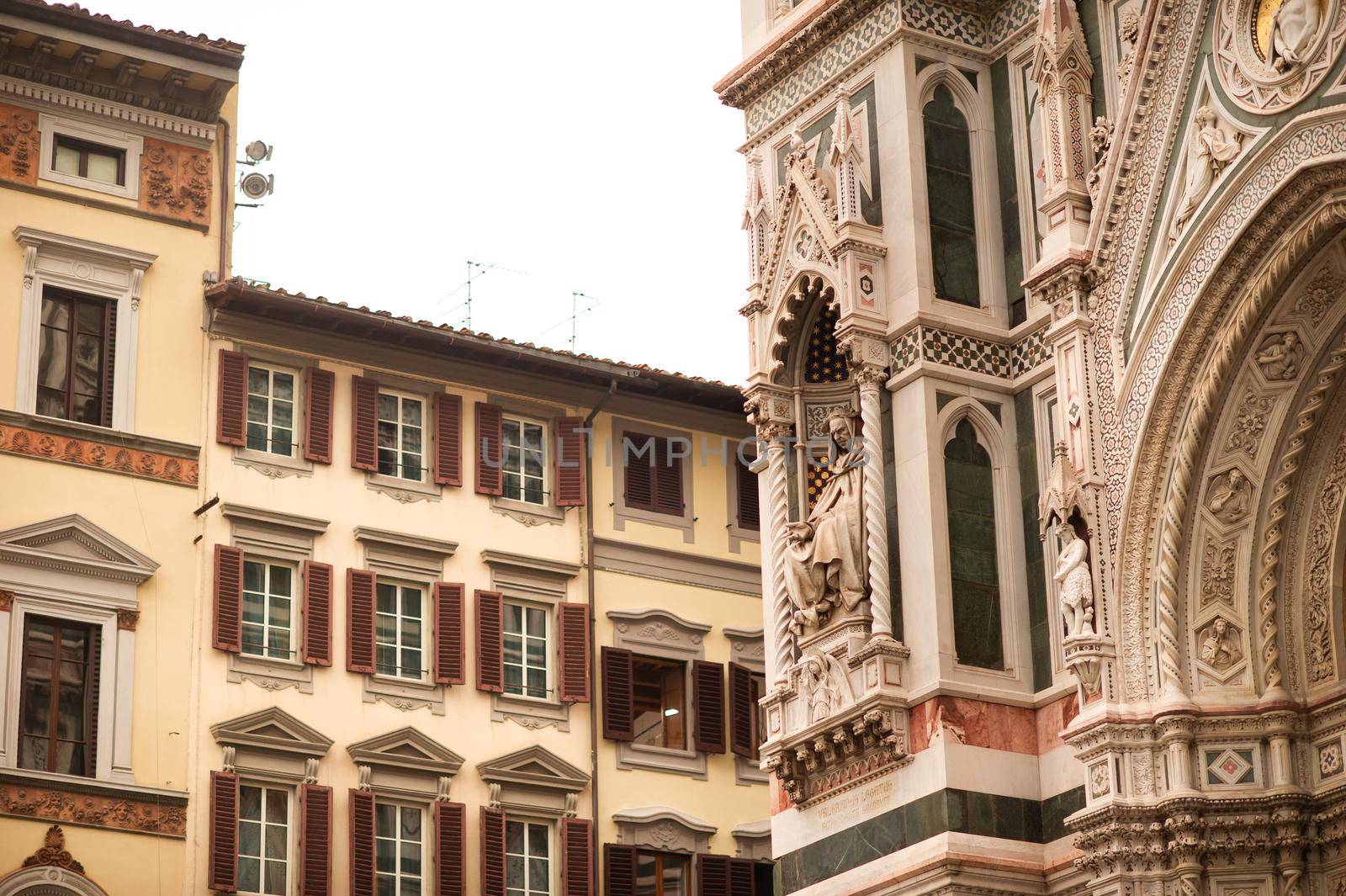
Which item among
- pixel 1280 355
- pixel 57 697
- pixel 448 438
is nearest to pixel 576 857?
pixel 448 438

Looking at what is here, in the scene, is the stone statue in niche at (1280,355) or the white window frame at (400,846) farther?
the white window frame at (400,846)

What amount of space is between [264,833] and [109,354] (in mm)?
7291

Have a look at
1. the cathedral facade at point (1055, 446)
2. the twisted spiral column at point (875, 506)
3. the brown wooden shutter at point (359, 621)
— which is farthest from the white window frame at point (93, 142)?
the twisted spiral column at point (875, 506)

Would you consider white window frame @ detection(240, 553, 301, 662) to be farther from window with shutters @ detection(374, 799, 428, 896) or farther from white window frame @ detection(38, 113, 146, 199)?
white window frame @ detection(38, 113, 146, 199)

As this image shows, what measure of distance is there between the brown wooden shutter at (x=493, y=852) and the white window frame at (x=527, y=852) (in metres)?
0.15

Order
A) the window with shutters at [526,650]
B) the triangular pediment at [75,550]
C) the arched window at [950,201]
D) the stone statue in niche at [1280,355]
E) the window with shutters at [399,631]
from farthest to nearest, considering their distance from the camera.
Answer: the window with shutters at [526,650] → the window with shutters at [399,631] → the triangular pediment at [75,550] → the arched window at [950,201] → the stone statue in niche at [1280,355]

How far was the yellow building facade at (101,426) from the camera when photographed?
35531 mm

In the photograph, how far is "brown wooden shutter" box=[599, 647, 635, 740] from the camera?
40.3 m

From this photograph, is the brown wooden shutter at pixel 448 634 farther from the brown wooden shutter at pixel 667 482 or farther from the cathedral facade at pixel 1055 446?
the cathedral facade at pixel 1055 446

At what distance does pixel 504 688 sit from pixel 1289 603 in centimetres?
1964

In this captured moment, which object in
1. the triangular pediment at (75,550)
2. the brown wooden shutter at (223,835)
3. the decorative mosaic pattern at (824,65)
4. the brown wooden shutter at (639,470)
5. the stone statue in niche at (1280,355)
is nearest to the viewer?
the stone statue in niche at (1280,355)

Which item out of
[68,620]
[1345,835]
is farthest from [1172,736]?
[68,620]

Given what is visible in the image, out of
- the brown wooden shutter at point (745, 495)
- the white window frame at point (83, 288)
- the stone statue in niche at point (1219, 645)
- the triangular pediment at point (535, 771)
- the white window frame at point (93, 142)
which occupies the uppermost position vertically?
the white window frame at point (93, 142)

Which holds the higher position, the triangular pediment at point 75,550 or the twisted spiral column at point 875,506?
the triangular pediment at point 75,550
